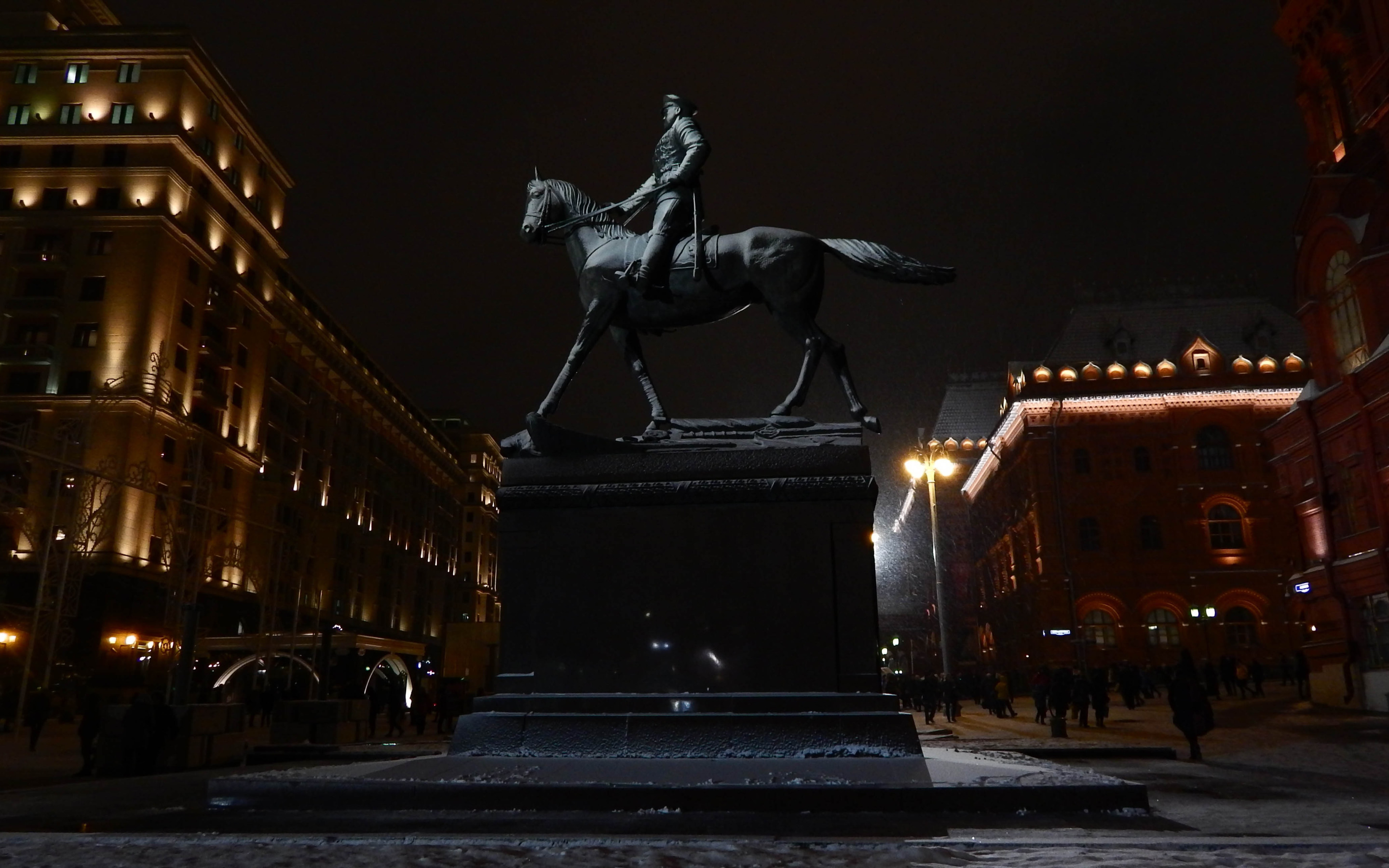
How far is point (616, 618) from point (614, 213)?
15.3ft

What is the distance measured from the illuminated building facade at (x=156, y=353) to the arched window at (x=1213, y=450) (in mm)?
44400

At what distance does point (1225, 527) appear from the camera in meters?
58.3

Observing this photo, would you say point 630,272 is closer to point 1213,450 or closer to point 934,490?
point 934,490

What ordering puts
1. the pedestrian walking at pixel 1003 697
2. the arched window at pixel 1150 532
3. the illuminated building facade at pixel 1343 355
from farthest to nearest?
the arched window at pixel 1150 532 < the pedestrian walking at pixel 1003 697 < the illuminated building facade at pixel 1343 355

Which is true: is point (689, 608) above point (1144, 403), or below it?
below

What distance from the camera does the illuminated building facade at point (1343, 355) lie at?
99.2ft

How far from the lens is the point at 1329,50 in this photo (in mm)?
35312

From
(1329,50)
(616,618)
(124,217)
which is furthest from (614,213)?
(124,217)

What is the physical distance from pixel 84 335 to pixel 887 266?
5010cm

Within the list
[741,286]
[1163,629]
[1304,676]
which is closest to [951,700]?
[1304,676]

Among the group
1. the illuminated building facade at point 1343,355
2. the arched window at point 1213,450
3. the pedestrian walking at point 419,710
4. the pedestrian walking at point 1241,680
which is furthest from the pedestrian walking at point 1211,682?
the pedestrian walking at point 419,710

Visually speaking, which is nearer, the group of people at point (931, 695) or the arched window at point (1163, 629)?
the group of people at point (931, 695)

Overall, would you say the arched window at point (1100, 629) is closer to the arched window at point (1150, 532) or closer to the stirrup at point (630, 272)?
the arched window at point (1150, 532)

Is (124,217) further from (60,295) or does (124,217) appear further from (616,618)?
(616,618)
